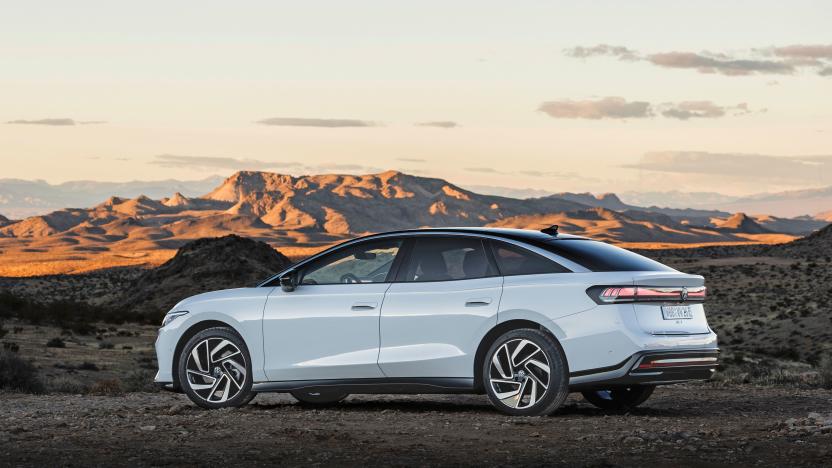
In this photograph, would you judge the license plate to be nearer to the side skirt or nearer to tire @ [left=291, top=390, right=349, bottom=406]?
the side skirt

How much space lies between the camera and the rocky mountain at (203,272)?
76438mm

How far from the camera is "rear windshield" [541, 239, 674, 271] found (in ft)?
37.0

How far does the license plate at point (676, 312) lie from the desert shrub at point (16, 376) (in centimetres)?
1076

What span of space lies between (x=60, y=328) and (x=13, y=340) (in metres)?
8.77

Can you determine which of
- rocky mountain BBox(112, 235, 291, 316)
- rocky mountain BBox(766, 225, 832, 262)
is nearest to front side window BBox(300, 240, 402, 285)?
rocky mountain BBox(112, 235, 291, 316)

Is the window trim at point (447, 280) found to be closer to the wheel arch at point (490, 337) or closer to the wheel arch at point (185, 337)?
the wheel arch at point (490, 337)

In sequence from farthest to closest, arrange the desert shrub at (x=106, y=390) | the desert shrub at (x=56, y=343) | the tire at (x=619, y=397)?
the desert shrub at (x=56, y=343)
the desert shrub at (x=106, y=390)
the tire at (x=619, y=397)

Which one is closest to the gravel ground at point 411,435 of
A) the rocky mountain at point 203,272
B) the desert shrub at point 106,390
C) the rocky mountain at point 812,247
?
the desert shrub at point 106,390

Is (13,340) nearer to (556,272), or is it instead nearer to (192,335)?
(192,335)

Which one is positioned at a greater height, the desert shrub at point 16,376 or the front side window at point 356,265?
the front side window at point 356,265

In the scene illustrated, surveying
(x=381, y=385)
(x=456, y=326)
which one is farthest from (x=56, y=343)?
(x=456, y=326)

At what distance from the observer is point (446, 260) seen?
38.9 ft

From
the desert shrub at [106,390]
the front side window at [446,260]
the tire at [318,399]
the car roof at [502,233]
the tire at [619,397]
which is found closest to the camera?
the front side window at [446,260]

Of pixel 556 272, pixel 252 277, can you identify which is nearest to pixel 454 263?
pixel 556 272
